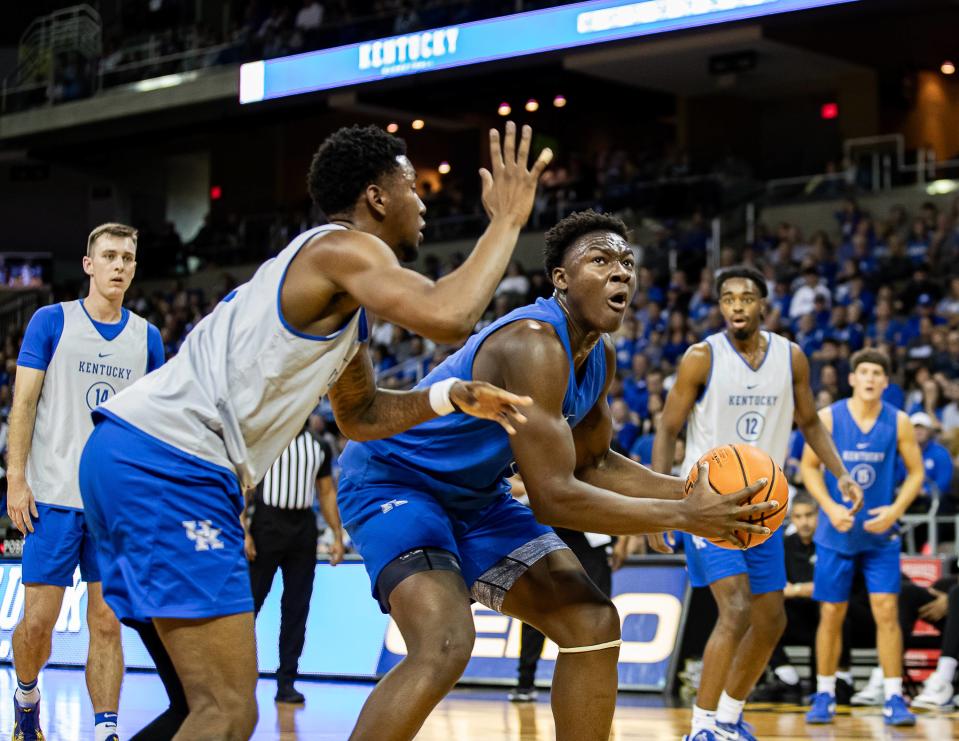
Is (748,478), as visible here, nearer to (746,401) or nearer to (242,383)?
(242,383)

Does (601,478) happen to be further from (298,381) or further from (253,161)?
(253,161)

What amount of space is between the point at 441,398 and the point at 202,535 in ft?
2.74

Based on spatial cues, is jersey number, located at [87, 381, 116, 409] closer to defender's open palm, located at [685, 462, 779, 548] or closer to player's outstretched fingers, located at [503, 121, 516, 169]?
player's outstretched fingers, located at [503, 121, 516, 169]

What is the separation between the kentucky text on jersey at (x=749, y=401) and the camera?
7.07 m

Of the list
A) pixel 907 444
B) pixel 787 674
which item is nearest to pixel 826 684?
pixel 787 674

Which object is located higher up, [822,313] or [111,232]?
[822,313]

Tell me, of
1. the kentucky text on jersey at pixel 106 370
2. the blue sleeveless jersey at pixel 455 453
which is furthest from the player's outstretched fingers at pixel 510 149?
the kentucky text on jersey at pixel 106 370

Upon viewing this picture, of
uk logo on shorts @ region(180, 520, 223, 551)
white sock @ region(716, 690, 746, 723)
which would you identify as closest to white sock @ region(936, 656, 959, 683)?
white sock @ region(716, 690, 746, 723)

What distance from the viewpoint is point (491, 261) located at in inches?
A: 135

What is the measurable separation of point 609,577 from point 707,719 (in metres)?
2.65

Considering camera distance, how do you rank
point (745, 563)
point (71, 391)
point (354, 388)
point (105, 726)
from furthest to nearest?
point (745, 563), point (71, 391), point (105, 726), point (354, 388)

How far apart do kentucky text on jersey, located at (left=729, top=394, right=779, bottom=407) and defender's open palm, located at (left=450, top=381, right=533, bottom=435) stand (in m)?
3.56

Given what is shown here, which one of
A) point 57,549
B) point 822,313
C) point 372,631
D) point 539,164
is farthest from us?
point 822,313

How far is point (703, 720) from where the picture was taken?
636 cm
